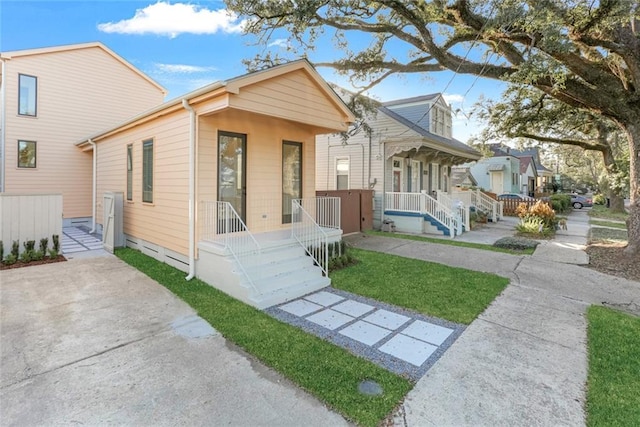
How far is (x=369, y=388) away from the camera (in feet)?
9.56

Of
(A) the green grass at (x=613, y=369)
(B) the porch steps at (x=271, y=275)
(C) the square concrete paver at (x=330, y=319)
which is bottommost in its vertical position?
(A) the green grass at (x=613, y=369)

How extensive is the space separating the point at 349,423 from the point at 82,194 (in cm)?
1452

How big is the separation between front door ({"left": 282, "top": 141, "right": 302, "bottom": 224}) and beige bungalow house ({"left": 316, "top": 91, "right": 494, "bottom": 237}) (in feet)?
18.1

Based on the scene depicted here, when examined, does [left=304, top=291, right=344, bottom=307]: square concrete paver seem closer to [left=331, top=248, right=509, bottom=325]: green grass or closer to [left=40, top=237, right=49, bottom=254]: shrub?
[left=331, top=248, right=509, bottom=325]: green grass

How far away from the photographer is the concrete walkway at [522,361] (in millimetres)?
2641

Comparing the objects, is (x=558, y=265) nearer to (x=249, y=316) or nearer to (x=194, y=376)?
(x=249, y=316)

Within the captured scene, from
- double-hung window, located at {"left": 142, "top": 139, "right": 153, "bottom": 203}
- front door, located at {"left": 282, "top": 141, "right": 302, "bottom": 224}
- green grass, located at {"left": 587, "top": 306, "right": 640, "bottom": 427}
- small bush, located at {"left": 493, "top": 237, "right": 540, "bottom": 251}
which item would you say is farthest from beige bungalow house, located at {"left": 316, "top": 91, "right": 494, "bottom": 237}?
double-hung window, located at {"left": 142, "top": 139, "right": 153, "bottom": 203}

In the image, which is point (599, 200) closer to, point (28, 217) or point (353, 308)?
point (353, 308)

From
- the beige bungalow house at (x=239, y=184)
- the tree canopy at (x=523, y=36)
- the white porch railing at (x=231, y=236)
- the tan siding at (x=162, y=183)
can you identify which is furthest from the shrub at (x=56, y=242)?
the tree canopy at (x=523, y=36)

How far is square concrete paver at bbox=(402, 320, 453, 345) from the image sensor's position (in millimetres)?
3914

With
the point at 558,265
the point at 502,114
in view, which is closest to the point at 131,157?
the point at 558,265

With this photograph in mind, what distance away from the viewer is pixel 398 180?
45.4ft

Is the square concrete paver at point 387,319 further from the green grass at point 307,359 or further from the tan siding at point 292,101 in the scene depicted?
the tan siding at point 292,101

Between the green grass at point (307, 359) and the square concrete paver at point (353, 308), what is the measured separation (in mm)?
963
